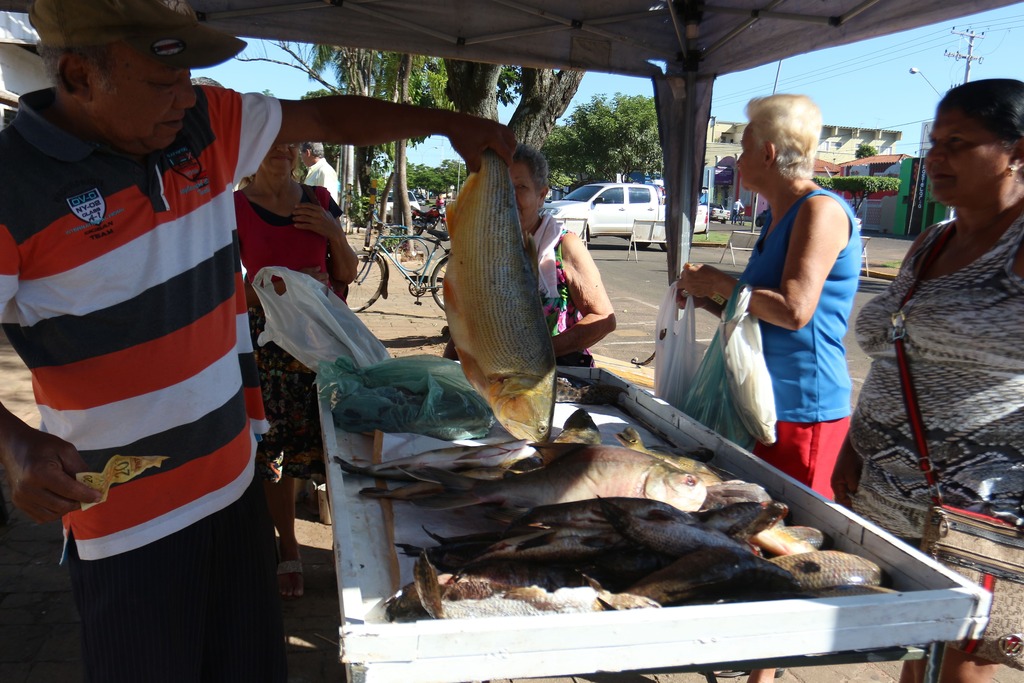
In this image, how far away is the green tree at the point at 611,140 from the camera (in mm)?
52656

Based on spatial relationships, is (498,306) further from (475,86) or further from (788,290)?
(475,86)

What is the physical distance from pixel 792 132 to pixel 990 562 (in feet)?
4.60

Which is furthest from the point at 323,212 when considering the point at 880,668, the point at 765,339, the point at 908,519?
the point at 880,668

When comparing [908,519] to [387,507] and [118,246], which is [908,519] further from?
[118,246]

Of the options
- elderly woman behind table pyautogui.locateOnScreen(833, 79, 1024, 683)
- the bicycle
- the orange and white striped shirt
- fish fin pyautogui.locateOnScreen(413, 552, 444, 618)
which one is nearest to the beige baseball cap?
the orange and white striped shirt

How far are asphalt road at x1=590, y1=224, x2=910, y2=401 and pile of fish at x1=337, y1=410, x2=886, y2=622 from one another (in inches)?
223

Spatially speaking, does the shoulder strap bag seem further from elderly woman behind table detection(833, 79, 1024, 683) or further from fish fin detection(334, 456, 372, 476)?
fish fin detection(334, 456, 372, 476)

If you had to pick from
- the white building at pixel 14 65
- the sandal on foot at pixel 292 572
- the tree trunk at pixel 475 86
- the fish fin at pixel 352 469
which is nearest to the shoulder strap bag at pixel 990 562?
the fish fin at pixel 352 469

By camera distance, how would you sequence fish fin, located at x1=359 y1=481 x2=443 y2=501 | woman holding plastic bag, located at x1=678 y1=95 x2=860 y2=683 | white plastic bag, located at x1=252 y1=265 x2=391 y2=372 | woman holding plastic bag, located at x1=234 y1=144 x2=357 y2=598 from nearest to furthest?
fish fin, located at x1=359 y1=481 x2=443 y2=501
woman holding plastic bag, located at x1=678 y1=95 x2=860 y2=683
white plastic bag, located at x1=252 y1=265 x2=391 y2=372
woman holding plastic bag, located at x1=234 y1=144 x2=357 y2=598

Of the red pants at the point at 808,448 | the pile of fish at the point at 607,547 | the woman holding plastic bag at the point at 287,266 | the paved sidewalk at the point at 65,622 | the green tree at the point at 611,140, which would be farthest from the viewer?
the green tree at the point at 611,140

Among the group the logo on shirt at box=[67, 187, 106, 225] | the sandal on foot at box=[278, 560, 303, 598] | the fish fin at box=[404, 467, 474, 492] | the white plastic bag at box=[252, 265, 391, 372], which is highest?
the logo on shirt at box=[67, 187, 106, 225]

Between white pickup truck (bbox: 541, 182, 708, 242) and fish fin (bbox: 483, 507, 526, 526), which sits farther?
white pickup truck (bbox: 541, 182, 708, 242)

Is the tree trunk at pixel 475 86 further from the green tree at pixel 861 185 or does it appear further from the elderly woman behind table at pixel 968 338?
the green tree at pixel 861 185

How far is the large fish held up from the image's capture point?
1957 millimetres
